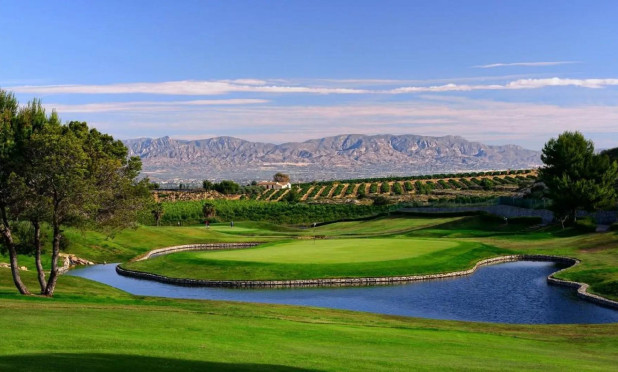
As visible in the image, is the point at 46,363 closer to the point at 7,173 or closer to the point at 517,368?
the point at 517,368

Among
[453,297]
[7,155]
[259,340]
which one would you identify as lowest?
[453,297]

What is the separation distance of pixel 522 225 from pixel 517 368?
8383cm

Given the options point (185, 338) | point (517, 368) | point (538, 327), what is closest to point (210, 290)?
point (538, 327)

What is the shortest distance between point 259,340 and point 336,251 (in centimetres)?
4549

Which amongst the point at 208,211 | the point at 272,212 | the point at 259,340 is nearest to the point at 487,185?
the point at 272,212

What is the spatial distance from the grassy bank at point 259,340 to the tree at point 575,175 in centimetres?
5818

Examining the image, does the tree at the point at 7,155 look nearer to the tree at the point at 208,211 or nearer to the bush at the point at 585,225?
the bush at the point at 585,225

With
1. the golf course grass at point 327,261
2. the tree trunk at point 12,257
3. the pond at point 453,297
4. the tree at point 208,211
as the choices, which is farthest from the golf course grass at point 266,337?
the tree at point 208,211

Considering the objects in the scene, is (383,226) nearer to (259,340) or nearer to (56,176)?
(56,176)

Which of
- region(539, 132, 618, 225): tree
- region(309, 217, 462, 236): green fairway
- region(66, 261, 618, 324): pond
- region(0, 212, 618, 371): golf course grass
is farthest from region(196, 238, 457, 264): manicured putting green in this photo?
region(309, 217, 462, 236): green fairway

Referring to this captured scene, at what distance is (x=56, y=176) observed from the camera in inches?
1391

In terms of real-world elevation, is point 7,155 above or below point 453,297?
above

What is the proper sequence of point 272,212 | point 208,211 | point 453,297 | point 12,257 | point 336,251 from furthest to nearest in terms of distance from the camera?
point 272,212
point 208,211
point 336,251
point 453,297
point 12,257

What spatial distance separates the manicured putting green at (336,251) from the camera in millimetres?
63656
